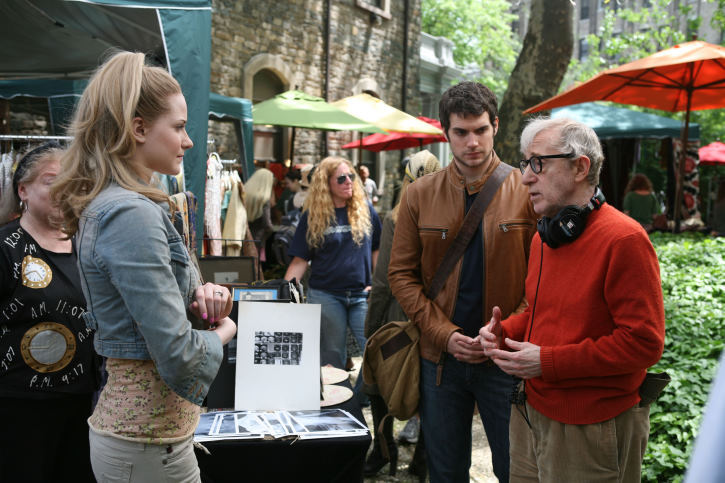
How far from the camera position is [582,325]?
1.99 metres

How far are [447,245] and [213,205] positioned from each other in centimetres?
417

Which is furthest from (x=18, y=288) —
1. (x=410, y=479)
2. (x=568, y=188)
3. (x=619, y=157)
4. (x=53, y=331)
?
(x=619, y=157)

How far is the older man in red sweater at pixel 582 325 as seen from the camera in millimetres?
1898

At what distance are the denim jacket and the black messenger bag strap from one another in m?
1.30

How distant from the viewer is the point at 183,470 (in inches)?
67.1

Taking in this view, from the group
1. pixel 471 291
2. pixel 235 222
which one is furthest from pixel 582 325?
pixel 235 222

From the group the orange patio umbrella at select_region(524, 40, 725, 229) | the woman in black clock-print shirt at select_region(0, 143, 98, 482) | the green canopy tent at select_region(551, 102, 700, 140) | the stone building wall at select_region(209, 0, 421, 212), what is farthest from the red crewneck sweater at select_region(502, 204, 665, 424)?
the stone building wall at select_region(209, 0, 421, 212)

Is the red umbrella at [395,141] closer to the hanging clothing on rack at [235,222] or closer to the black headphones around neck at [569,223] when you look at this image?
the hanging clothing on rack at [235,222]

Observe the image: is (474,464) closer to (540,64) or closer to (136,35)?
(136,35)

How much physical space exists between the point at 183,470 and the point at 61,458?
1369 millimetres

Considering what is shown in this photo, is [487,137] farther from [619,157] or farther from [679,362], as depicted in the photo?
[619,157]

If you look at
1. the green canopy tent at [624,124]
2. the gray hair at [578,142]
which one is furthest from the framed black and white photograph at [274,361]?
the green canopy tent at [624,124]

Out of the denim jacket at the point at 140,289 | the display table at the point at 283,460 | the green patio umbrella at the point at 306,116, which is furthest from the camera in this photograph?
the green patio umbrella at the point at 306,116

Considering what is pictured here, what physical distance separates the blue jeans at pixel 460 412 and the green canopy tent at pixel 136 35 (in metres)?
2.45
